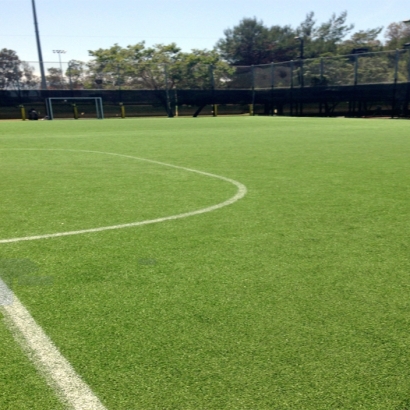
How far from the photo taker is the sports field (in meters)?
1.63

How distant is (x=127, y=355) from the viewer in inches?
71.6

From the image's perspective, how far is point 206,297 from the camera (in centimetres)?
234

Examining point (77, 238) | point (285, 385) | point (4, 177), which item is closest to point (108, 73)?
point (4, 177)

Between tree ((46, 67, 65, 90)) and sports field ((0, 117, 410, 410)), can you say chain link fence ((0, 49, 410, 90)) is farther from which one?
sports field ((0, 117, 410, 410))

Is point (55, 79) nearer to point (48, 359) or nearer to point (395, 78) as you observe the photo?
point (395, 78)

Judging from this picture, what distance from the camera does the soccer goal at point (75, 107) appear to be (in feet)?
99.0

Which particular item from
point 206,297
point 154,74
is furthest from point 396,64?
point 206,297

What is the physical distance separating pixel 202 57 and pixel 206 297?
214 feet

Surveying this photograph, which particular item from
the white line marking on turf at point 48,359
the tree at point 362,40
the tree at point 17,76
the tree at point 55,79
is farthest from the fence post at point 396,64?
the tree at point 362,40

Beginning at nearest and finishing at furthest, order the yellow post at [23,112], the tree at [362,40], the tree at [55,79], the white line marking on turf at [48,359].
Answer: the white line marking on turf at [48,359], the yellow post at [23,112], the tree at [55,79], the tree at [362,40]

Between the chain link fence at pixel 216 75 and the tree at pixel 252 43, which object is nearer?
the chain link fence at pixel 216 75


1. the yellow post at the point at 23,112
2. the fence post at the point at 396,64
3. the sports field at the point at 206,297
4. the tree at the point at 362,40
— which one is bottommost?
the sports field at the point at 206,297

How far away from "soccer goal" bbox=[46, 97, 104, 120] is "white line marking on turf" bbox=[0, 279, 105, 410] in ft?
96.9

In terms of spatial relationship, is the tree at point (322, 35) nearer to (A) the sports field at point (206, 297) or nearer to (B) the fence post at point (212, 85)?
(B) the fence post at point (212, 85)
